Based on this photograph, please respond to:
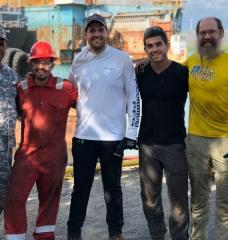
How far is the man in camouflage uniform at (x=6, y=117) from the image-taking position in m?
4.48

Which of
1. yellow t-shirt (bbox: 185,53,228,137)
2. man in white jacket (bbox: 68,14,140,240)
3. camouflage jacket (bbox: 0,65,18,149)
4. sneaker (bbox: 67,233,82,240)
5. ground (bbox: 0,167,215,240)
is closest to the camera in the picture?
yellow t-shirt (bbox: 185,53,228,137)

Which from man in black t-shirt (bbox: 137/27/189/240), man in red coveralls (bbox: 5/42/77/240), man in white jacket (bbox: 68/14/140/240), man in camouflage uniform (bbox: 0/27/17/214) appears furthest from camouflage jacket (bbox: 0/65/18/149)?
man in black t-shirt (bbox: 137/27/189/240)

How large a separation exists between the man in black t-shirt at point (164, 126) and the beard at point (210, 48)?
30cm

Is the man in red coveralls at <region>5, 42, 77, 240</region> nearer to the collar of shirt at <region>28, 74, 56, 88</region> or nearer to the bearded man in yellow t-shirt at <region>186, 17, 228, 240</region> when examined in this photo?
the collar of shirt at <region>28, 74, 56, 88</region>

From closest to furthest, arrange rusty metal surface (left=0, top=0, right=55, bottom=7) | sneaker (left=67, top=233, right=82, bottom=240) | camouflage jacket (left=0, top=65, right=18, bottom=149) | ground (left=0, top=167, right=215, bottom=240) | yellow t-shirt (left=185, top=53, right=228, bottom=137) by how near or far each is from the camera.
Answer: yellow t-shirt (left=185, top=53, right=228, bottom=137) < camouflage jacket (left=0, top=65, right=18, bottom=149) < sneaker (left=67, top=233, right=82, bottom=240) < ground (left=0, top=167, right=215, bottom=240) < rusty metal surface (left=0, top=0, right=55, bottom=7)

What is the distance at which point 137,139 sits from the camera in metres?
4.90

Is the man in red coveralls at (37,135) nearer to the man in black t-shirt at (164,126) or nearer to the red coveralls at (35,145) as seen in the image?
the red coveralls at (35,145)

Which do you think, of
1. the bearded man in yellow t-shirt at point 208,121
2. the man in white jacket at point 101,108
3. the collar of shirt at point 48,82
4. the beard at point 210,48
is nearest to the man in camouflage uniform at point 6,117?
the collar of shirt at point 48,82

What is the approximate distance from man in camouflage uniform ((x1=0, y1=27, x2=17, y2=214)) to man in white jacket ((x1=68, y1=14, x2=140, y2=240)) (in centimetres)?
69

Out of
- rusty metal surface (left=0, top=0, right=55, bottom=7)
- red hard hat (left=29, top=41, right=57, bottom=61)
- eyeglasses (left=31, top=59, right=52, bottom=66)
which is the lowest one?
eyeglasses (left=31, top=59, right=52, bottom=66)

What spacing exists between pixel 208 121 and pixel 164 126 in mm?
442

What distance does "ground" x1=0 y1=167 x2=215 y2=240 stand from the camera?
5.63m

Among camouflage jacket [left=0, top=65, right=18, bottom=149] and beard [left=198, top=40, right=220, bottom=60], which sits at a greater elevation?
beard [left=198, top=40, right=220, bottom=60]

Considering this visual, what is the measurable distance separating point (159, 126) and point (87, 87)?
80 cm
